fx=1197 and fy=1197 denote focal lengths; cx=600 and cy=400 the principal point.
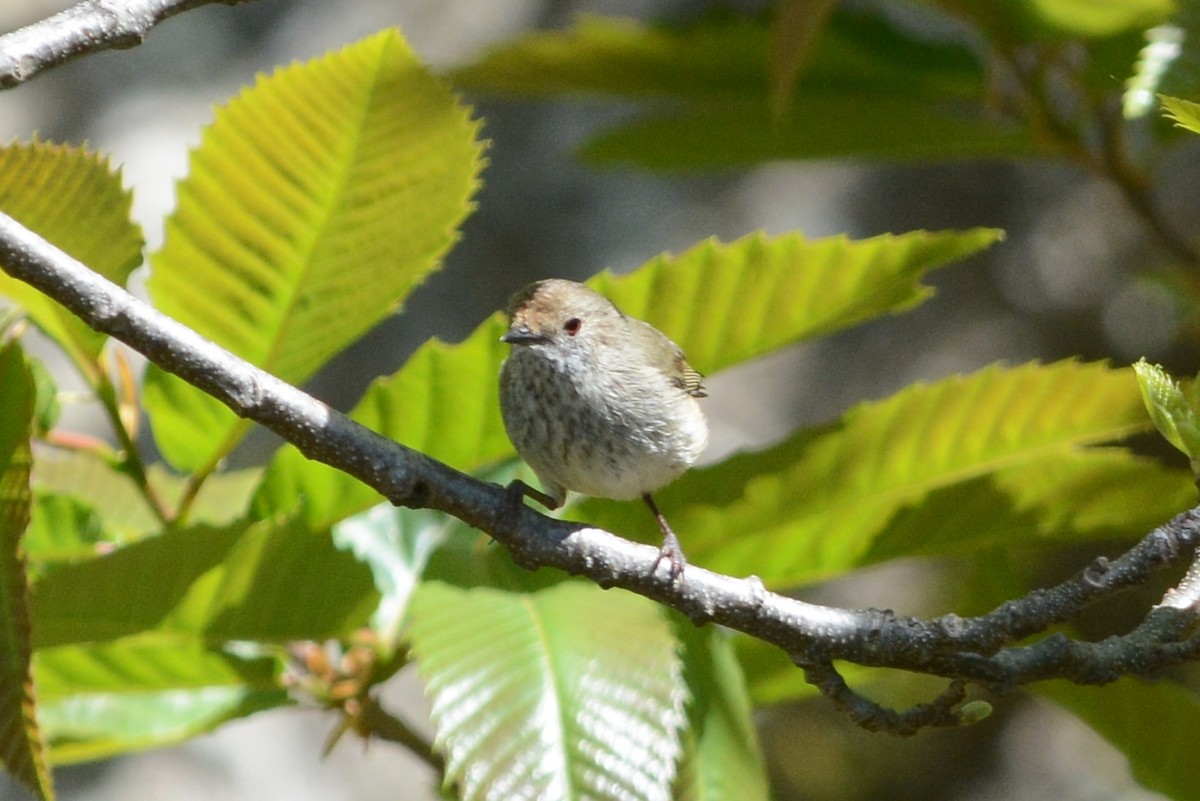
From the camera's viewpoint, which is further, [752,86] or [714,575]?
[752,86]

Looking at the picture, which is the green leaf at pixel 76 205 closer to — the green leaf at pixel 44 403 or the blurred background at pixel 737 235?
the green leaf at pixel 44 403

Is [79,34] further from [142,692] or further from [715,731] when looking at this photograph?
[715,731]

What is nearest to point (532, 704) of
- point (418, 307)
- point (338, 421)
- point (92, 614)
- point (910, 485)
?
point (338, 421)

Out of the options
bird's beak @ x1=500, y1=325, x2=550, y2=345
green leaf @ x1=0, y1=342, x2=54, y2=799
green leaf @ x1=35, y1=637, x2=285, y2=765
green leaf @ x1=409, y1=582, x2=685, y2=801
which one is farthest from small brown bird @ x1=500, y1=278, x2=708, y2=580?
green leaf @ x1=0, y1=342, x2=54, y2=799

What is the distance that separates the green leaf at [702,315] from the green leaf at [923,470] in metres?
0.19

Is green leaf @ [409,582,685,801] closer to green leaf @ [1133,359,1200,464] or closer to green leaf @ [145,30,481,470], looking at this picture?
green leaf @ [145,30,481,470]

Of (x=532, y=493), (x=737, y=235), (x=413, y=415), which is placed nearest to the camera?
(x=413, y=415)

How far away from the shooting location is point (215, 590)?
176 cm

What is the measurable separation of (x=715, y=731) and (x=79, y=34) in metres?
1.25

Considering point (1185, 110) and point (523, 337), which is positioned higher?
point (1185, 110)

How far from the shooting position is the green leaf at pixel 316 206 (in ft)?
5.76

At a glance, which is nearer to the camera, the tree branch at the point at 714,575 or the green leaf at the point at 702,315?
the tree branch at the point at 714,575

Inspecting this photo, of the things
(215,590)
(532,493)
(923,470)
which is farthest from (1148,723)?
(215,590)

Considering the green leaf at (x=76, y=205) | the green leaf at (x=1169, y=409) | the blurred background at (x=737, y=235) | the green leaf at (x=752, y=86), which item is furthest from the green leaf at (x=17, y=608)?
the blurred background at (x=737, y=235)
